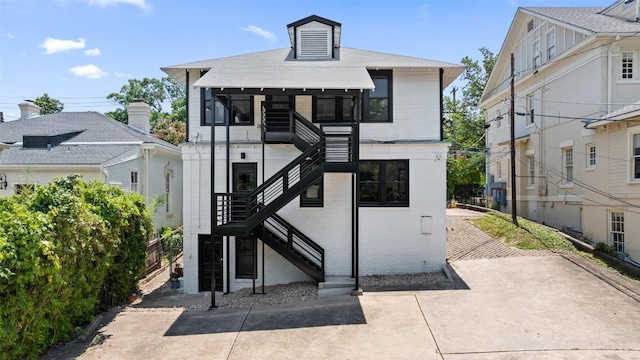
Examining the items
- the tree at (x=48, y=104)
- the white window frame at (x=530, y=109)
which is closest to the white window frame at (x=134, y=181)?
the white window frame at (x=530, y=109)

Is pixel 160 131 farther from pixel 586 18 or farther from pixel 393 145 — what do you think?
pixel 586 18

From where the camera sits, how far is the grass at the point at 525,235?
46.5 ft

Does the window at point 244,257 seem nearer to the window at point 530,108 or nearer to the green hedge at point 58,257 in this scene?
the green hedge at point 58,257

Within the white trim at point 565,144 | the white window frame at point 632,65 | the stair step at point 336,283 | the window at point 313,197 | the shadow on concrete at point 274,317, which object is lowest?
the shadow on concrete at point 274,317

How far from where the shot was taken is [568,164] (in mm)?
18578

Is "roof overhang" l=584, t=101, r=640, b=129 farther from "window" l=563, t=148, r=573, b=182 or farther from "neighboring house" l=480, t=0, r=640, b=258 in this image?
"window" l=563, t=148, r=573, b=182

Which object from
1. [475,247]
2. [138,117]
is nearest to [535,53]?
[475,247]

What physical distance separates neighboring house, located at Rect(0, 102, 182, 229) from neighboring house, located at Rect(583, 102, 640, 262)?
19.0m

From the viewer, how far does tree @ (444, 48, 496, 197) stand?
3606cm

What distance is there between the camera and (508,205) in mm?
24641

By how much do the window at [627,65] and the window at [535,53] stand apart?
198 inches

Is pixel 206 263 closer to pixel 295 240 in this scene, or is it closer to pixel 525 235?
pixel 295 240

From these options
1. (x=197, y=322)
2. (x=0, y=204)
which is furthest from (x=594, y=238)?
(x=0, y=204)

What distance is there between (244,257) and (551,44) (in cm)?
1905
